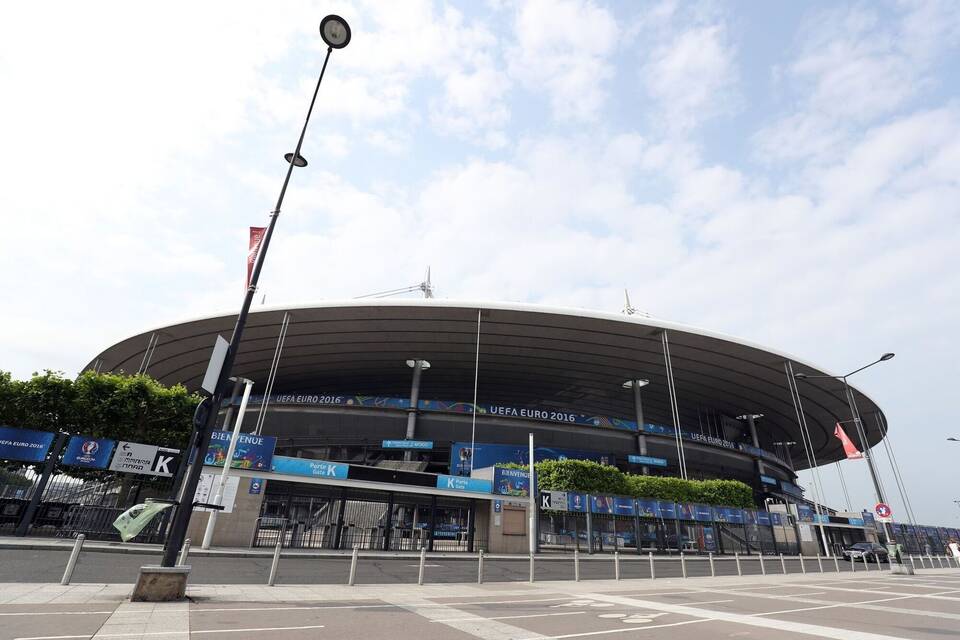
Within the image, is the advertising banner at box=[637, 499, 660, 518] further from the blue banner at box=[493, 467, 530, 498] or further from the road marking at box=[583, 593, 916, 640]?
the road marking at box=[583, 593, 916, 640]

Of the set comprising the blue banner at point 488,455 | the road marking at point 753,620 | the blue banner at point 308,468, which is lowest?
the road marking at point 753,620

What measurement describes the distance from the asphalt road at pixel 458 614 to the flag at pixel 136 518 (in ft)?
3.44

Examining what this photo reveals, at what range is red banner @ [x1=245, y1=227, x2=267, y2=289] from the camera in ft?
33.9

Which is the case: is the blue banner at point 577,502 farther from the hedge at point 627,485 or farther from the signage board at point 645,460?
the signage board at point 645,460

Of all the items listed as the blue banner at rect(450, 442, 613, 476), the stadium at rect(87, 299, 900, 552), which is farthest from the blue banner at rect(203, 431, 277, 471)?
the blue banner at rect(450, 442, 613, 476)

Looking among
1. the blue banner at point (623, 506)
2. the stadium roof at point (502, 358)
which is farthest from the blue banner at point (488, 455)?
the blue banner at point (623, 506)

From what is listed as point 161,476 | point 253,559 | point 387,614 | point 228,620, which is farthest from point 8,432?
point 387,614

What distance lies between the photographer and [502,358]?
1762 inches

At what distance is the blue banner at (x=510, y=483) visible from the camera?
2305 centimetres

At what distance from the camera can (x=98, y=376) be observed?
21.0 m

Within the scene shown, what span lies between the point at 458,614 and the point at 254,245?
8729 millimetres

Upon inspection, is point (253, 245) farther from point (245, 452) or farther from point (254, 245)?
point (245, 452)

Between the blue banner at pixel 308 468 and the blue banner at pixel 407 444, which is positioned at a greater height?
the blue banner at pixel 407 444

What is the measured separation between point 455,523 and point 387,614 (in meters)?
17.6
